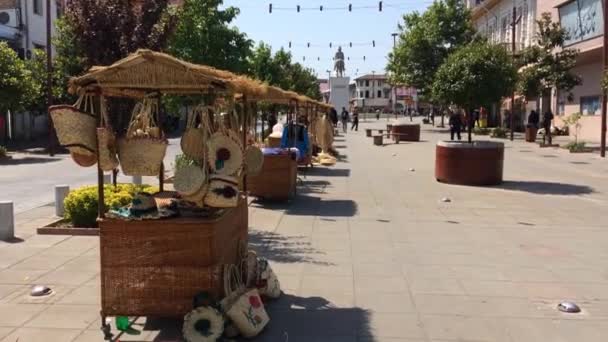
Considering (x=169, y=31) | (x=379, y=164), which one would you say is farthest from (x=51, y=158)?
(x=169, y=31)

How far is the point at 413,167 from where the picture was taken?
19703 millimetres

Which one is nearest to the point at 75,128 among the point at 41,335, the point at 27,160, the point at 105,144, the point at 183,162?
the point at 105,144

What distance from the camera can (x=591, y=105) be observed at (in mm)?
32125

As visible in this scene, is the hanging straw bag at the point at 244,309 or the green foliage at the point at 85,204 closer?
the hanging straw bag at the point at 244,309

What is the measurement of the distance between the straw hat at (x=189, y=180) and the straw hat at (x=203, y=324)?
853 millimetres

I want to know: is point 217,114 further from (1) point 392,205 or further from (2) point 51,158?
(2) point 51,158

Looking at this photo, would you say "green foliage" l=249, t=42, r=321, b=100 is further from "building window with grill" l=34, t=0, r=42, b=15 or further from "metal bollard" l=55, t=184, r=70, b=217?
"metal bollard" l=55, t=184, r=70, b=217

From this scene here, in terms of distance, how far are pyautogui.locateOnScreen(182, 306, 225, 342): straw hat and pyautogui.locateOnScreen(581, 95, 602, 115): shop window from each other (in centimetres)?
2966

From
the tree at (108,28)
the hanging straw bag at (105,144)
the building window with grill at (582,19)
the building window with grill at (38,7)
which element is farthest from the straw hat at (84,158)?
the building window with grill at (38,7)

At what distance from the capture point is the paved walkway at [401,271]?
5.22 meters

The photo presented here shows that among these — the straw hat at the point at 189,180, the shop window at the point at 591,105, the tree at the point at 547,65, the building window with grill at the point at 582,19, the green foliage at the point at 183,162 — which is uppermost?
the building window with grill at the point at 582,19

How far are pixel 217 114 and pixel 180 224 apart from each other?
1.01m

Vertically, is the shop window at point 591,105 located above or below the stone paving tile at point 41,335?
above

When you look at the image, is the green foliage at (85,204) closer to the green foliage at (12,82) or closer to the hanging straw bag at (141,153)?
the hanging straw bag at (141,153)
